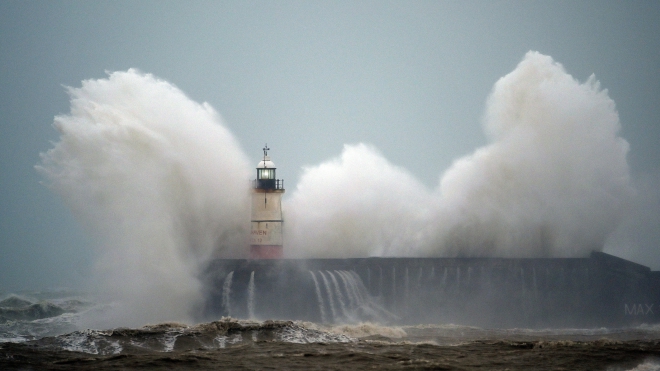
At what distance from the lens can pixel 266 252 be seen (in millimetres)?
38812

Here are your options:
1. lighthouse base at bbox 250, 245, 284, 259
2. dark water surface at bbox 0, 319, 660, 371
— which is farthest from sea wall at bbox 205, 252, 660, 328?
dark water surface at bbox 0, 319, 660, 371

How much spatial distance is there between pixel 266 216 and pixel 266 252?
1726 mm

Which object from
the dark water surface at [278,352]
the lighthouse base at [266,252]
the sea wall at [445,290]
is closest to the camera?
the dark water surface at [278,352]

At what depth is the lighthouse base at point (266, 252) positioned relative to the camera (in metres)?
38.7

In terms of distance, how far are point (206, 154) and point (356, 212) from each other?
8.57 metres

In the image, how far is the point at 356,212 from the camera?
4325cm

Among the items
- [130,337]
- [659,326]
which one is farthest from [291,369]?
[659,326]

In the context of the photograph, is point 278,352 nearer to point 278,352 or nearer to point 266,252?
point 278,352

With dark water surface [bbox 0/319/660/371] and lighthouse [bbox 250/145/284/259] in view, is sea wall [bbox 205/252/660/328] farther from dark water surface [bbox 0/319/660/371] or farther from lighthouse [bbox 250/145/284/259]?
dark water surface [bbox 0/319/660/371]

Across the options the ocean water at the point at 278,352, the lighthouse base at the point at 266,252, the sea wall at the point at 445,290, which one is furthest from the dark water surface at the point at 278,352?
the lighthouse base at the point at 266,252

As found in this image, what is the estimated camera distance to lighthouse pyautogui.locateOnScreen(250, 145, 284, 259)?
128ft

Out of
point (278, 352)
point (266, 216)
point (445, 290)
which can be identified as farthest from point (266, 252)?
point (278, 352)

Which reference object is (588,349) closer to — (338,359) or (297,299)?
(338,359)

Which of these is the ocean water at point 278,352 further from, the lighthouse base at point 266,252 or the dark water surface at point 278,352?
the lighthouse base at point 266,252
